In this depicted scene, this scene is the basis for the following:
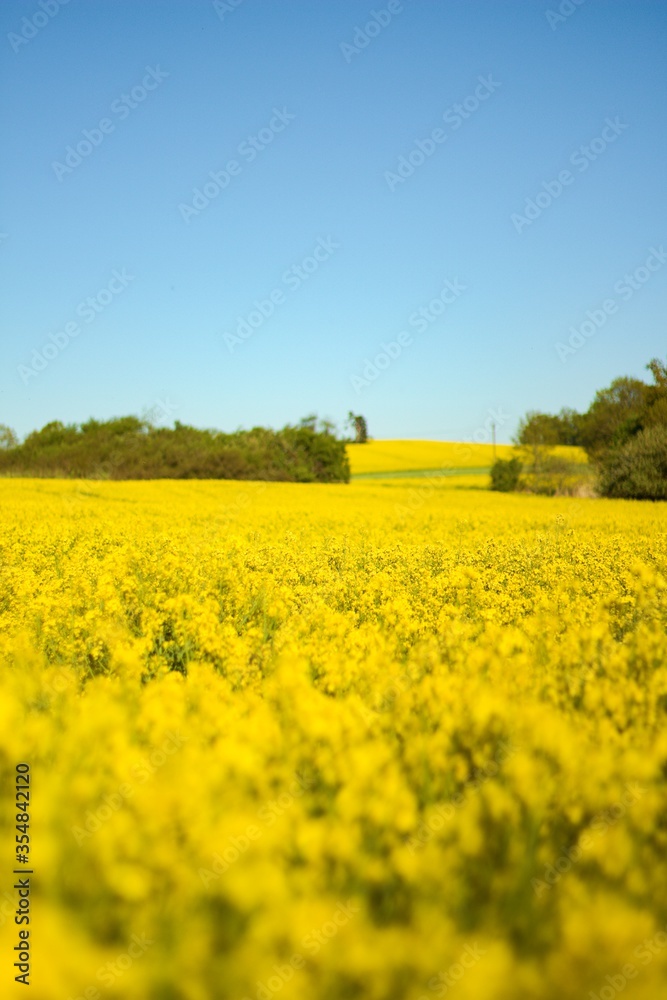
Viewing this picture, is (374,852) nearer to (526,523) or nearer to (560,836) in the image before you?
(560,836)

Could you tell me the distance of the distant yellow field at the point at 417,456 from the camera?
69.9m

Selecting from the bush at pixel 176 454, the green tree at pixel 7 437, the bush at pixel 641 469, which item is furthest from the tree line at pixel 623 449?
the green tree at pixel 7 437

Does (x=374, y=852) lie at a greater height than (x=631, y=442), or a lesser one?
lesser

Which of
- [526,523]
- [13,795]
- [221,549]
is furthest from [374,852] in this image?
[526,523]

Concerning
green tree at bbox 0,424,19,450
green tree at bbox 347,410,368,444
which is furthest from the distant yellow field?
green tree at bbox 0,424,19,450

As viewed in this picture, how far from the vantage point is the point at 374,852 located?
7.83 feet

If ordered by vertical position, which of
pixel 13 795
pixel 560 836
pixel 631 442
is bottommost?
pixel 560 836

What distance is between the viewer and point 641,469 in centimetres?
3014

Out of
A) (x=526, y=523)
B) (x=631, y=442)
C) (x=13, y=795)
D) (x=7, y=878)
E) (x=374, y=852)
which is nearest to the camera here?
(x=7, y=878)

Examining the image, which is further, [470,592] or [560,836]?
[470,592]

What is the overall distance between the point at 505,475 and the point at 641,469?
486 inches

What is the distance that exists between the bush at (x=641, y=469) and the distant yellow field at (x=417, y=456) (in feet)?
105

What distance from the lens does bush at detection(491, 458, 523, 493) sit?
138ft

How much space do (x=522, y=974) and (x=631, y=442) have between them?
109ft
